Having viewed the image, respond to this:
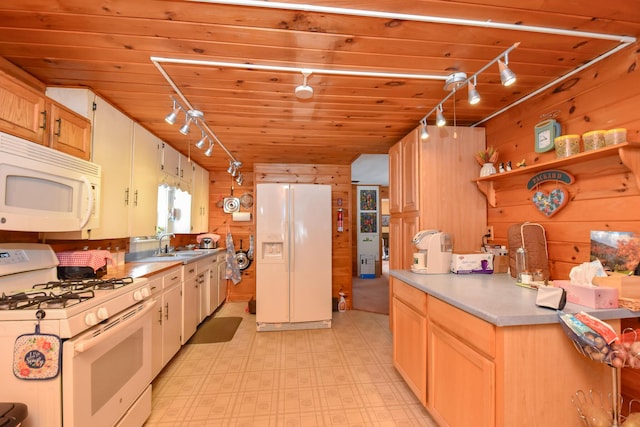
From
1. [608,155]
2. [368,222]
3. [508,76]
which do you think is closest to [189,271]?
[508,76]

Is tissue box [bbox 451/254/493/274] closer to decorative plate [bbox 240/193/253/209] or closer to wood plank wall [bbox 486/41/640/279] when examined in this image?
wood plank wall [bbox 486/41/640/279]

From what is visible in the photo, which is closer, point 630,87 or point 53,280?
point 630,87

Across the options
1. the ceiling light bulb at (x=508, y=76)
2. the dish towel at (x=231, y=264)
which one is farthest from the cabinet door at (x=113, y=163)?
the ceiling light bulb at (x=508, y=76)

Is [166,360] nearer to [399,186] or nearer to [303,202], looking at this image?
[303,202]

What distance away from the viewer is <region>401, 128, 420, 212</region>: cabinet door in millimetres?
2541

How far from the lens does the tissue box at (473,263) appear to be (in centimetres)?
213

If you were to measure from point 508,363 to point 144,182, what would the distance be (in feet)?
9.99

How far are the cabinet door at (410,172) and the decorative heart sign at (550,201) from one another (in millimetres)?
840

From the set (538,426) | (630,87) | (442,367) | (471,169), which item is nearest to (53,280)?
(442,367)

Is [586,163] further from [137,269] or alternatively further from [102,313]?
[137,269]

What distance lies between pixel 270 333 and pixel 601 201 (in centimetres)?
319

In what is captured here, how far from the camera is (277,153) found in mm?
3844

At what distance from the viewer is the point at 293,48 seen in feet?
5.15

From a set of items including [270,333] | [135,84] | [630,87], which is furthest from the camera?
[270,333]
